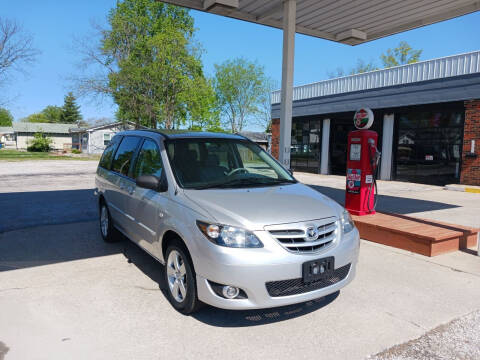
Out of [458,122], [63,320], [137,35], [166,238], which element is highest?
[137,35]

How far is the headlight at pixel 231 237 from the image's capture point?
2969 millimetres

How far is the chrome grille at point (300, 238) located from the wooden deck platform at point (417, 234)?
290cm

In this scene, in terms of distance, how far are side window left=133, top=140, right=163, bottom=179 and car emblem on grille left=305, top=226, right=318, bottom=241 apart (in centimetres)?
174

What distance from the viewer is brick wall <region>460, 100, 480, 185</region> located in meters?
14.9

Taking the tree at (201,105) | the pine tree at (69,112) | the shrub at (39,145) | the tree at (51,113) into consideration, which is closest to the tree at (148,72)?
the tree at (201,105)

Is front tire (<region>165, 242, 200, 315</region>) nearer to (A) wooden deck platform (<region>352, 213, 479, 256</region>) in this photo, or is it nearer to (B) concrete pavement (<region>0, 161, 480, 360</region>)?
(B) concrete pavement (<region>0, 161, 480, 360</region>)

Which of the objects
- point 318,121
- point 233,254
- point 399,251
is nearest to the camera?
point 233,254

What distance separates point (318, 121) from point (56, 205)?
17265 mm

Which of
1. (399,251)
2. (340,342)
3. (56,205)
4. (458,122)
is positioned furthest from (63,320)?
(458,122)

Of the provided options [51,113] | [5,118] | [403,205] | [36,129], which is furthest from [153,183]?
[5,118]

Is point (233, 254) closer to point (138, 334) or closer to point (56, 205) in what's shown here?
point (138, 334)

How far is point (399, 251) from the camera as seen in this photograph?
18.5ft

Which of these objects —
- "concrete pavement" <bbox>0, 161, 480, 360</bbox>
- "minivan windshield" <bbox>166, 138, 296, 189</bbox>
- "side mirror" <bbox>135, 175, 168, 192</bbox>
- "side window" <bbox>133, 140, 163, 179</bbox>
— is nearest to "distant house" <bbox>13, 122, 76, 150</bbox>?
"side window" <bbox>133, 140, 163, 179</bbox>

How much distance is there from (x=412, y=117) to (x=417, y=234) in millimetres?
14046
